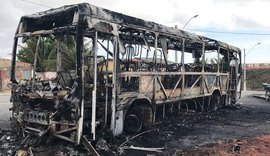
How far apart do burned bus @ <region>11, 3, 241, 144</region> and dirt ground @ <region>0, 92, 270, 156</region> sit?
33 cm

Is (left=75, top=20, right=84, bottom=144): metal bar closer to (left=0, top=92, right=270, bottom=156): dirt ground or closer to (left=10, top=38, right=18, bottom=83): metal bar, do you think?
(left=0, top=92, right=270, bottom=156): dirt ground

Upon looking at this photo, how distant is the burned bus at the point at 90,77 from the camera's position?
6973 mm

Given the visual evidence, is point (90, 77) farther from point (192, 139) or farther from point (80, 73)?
point (192, 139)

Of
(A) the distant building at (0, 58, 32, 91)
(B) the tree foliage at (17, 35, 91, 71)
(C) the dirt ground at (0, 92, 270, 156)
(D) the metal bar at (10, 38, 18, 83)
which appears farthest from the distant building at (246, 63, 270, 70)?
(D) the metal bar at (10, 38, 18, 83)

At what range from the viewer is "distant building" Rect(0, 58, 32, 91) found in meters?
8.25

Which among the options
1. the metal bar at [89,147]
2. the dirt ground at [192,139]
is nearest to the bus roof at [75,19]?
the metal bar at [89,147]

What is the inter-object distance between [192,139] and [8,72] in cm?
1961

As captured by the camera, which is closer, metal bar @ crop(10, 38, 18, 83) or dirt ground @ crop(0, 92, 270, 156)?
dirt ground @ crop(0, 92, 270, 156)

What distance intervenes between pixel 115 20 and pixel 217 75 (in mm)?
7470

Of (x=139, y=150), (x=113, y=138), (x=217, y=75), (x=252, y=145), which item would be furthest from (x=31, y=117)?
(x=217, y=75)

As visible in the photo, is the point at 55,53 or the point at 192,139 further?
the point at 192,139

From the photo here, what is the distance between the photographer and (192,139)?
9086 mm

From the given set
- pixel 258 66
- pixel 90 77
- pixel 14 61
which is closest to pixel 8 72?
pixel 14 61

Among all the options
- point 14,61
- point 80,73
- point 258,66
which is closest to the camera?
point 80,73
